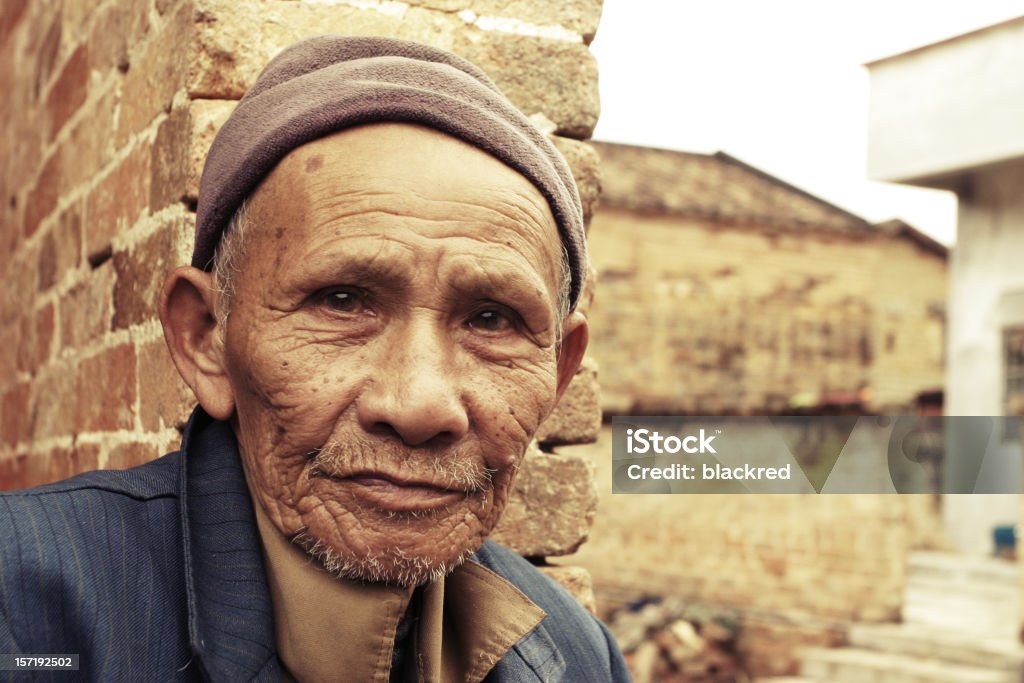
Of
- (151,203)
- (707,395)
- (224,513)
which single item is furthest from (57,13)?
(707,395)

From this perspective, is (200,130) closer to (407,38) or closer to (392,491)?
(407,38)

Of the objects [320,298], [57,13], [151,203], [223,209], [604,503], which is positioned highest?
[57,13]

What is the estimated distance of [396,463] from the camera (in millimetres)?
1374

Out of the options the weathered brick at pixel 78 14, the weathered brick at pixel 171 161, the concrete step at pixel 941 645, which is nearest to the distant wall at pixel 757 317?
the concrete step at pixel 941 645

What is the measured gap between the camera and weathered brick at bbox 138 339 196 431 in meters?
2.06

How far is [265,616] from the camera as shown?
1383mm

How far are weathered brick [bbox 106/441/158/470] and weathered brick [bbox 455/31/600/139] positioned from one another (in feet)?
3.49

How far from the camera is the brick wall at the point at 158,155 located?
2.12 m

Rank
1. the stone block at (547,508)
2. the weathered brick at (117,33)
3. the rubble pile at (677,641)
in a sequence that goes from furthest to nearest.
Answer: the rubble pile at (677,641), the weathered brick at (117,33), the stone block at (547,508)

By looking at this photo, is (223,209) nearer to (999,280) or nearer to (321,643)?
(321,643)

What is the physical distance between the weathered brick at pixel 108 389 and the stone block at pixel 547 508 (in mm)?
860

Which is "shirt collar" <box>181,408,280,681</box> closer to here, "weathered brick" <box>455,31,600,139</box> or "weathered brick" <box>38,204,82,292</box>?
"weathered brick" <box>455,31,600,139</box>

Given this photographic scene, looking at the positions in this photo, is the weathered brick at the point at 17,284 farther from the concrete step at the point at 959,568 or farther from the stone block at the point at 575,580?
the concrete step at the point at 959,568

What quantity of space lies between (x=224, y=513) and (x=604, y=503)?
43.8ft
